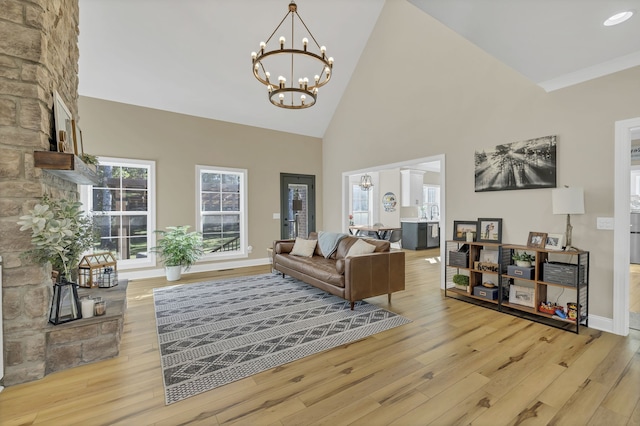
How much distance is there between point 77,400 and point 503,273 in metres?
4.36

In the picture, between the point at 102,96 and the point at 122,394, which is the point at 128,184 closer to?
the point at 102,96

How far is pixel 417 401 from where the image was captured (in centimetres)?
198

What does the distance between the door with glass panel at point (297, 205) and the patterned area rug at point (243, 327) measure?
2578 millimetres

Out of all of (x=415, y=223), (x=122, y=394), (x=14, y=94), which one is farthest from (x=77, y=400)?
(x=415, y=223)

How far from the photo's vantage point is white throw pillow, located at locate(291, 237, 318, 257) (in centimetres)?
507

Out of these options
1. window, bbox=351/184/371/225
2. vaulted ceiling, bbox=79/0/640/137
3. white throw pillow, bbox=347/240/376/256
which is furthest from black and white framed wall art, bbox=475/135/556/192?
window, bbox=351/184/371/225

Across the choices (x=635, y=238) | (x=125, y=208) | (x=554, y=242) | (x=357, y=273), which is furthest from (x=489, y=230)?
(x=125, y=208)

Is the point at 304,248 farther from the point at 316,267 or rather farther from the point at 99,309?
the point at 99,309

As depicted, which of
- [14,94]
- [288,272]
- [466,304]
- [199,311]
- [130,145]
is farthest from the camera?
[130,145]

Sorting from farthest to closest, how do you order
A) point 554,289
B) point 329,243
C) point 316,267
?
point 329,243, point 316,267, point 554,289

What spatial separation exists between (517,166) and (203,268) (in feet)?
18.7

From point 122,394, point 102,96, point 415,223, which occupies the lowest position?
point 122,394

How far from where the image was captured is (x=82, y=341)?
2439 millimetres

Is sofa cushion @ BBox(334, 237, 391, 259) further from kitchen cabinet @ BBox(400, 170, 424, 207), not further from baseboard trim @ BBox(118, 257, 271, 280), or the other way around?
kitchen cabinet @ BBox(400, 170, 424, 207)
